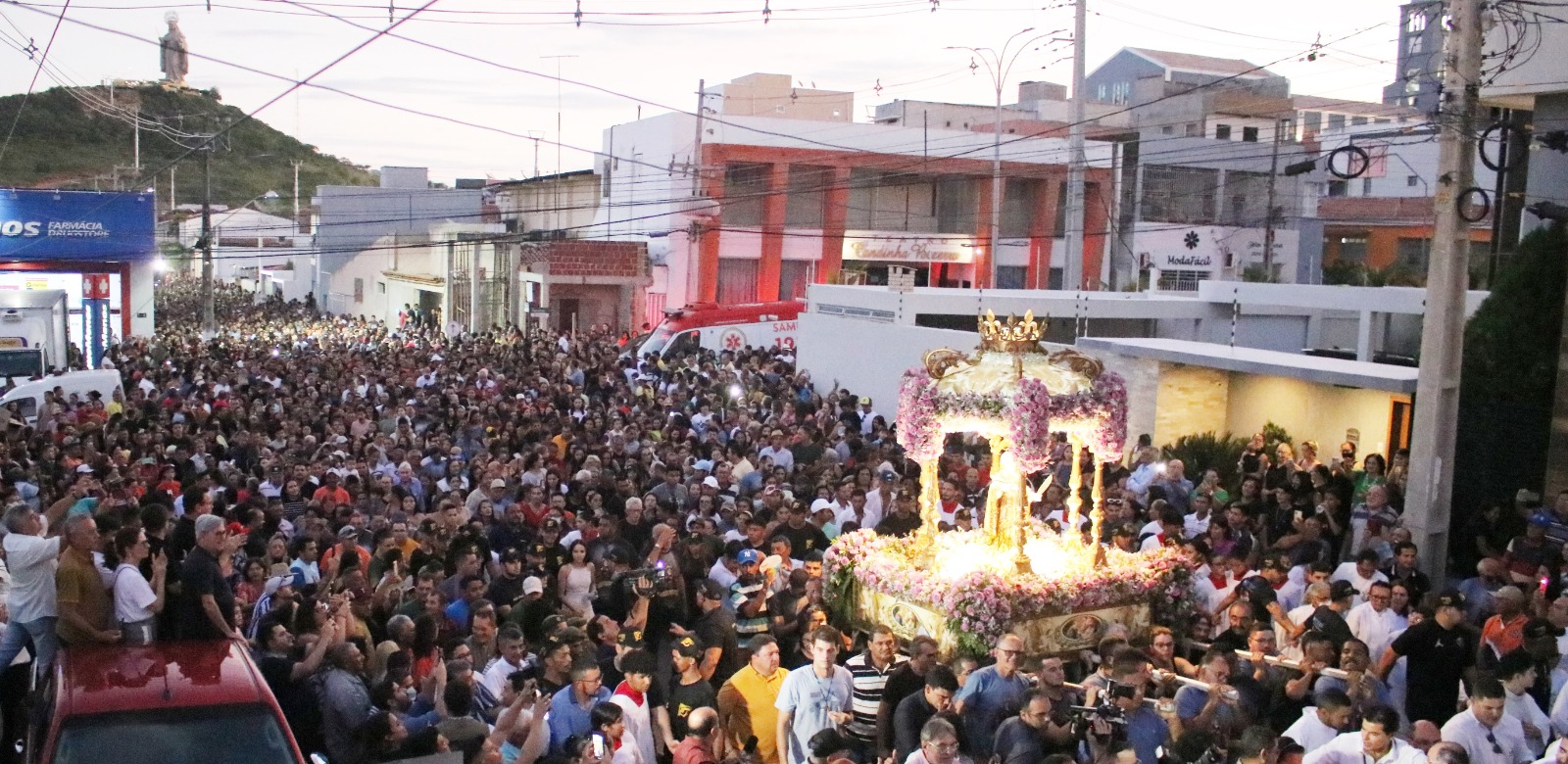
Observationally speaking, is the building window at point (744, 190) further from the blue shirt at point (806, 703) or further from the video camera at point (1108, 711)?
the video camera at point (1108, 711)

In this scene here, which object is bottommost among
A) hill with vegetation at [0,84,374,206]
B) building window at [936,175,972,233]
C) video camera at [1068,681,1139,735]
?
video camera at [1068,681,1139,735]

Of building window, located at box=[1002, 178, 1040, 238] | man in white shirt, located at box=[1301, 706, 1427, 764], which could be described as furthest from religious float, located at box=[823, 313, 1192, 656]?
building window, located at box=[1002, 178, 1040, 238]

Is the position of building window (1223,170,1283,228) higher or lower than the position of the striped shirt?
higher

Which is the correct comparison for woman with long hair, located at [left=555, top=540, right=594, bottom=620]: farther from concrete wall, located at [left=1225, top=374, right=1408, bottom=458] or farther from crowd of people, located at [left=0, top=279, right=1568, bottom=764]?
concrete wall, located at [left=1225, top=374, right=1408, bottom=458]

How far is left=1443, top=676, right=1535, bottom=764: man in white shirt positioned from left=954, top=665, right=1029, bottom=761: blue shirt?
218cm

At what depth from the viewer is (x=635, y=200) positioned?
4534 centimetres

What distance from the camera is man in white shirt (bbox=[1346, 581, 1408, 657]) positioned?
9289 millimetres

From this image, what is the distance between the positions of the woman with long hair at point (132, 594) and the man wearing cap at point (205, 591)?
17 cm

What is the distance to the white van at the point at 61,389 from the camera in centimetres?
1952

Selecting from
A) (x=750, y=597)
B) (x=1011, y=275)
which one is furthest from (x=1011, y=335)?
(x=1011, y=275)

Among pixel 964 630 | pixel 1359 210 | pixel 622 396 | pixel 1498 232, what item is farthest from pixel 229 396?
pixel 1359 210

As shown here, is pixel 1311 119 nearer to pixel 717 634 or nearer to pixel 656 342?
pixel 656 342

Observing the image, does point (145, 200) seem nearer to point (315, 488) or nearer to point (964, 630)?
point (315, 488)

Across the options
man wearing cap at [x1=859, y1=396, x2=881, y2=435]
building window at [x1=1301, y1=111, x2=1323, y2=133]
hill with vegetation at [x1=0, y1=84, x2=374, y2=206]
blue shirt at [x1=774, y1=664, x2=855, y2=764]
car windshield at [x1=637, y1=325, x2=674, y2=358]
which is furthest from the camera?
hill with vegetation at [x1=0, y1=84, x2=374, y2=206]
